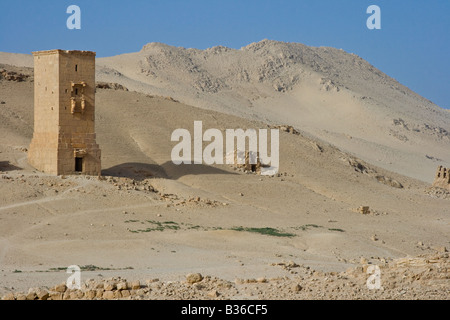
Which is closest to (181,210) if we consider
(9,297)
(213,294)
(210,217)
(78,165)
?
(210,217)

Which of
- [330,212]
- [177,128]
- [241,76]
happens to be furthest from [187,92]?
[330,212]

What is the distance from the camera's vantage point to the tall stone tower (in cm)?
2759

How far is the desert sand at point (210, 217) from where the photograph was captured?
14.3m

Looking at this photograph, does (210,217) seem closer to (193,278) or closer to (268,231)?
(268,231)

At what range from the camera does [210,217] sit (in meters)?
25.6

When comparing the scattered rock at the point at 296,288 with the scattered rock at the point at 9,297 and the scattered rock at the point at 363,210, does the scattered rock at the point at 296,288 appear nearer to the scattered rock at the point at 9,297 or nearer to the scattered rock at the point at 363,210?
the scattered rock at the point at 9,297

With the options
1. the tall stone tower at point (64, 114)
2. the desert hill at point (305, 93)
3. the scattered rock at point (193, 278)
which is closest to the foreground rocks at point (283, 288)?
the scattered rock at point (193, 278)

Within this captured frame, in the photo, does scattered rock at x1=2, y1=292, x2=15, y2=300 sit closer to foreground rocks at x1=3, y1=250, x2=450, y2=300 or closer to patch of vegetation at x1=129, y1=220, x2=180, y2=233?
foreground rocks at x1=3, y1=250, x2=450, y2=300

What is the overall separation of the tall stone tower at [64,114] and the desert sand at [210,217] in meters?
0.79

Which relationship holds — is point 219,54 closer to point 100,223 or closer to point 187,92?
point 187,92

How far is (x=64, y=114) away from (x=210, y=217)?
6.84 meters

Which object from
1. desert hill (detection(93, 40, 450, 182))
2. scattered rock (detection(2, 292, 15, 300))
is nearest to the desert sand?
scattered rock (detection(2, 292, 15, 300))

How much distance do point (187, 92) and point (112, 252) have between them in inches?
1940
